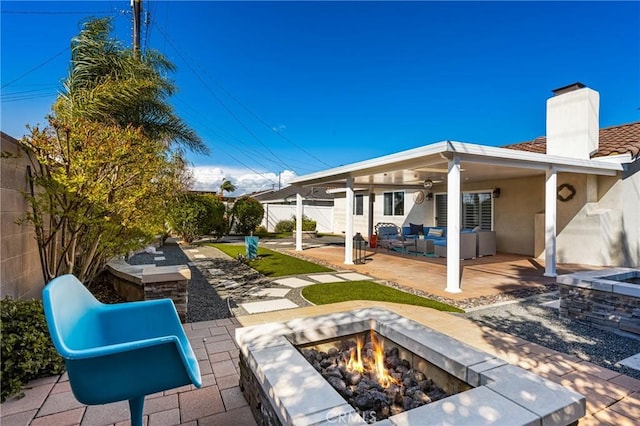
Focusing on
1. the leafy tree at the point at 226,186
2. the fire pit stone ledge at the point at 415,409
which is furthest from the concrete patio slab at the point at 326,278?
the leafy tree at the point at 226,186

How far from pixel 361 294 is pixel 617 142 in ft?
31.7

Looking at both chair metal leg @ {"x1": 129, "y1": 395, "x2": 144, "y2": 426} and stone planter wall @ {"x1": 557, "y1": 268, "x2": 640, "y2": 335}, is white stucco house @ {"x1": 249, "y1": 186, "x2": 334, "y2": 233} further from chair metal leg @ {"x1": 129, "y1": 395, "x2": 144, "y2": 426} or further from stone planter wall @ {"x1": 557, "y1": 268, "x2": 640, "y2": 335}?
chair metal leg @ {"x1": 129, "y1": 395, "x2": 144, "y2": 426}

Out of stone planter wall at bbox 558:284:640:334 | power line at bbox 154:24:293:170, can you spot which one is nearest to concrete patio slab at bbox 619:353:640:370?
stone planter wall at bbox 558:284:640:334

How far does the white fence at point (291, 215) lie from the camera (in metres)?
23.2

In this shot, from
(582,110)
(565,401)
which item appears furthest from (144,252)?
(582,110)

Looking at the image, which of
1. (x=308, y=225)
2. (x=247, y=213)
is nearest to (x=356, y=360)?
(x=247, y=213)

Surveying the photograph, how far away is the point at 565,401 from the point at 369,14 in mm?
11824

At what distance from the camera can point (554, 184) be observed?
306 inches

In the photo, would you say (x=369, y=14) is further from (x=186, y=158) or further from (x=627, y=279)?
(x=627, y=279)

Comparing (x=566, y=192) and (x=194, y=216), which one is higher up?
(x=566, y=192)

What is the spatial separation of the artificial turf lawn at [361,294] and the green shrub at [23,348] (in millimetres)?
3646

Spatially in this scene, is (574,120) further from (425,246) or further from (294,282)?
(294,282)

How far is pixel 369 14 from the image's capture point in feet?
35.1

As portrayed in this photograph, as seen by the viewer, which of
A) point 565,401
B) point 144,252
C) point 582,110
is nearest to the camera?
point 565,401
